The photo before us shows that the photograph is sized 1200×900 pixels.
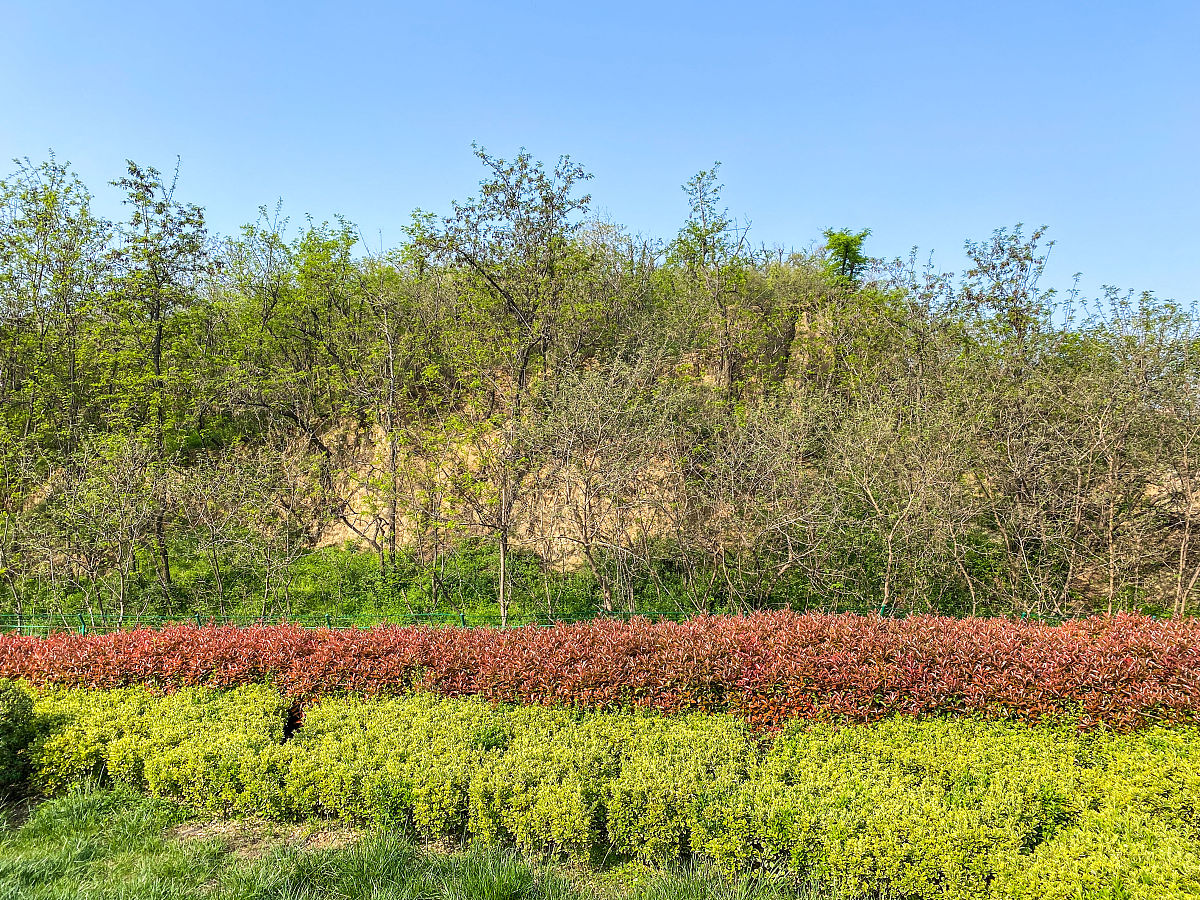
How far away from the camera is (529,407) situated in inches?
398

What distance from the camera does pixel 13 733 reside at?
187 inches

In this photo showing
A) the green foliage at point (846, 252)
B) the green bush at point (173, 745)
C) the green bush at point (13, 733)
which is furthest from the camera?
the green foliage at point (846, 252)

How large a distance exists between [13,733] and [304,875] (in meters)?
3.11

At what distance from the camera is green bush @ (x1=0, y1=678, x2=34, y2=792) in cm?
461

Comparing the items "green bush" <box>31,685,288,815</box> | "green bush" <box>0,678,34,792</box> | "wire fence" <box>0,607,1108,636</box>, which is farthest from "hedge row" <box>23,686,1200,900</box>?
"wire fence" <box>0,607,1108,636</box>

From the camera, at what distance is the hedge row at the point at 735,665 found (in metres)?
4.73

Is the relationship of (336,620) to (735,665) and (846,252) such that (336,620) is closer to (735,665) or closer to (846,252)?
(735,665)

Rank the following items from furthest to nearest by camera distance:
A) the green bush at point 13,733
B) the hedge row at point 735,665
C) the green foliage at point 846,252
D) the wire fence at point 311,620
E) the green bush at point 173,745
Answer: the green foliage at point 846,252 → the wire fence at point 311,620 → the hedge row at point 735,665 → the green bush at point 13,733 → the green bush at point 173,745

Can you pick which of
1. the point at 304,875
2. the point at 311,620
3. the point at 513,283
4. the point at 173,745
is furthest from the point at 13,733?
the point at 513,283

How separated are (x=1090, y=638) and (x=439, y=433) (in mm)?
9781

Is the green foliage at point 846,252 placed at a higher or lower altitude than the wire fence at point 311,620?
higher

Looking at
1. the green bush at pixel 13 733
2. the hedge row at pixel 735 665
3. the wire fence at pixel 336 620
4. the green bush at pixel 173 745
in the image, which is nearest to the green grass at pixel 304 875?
the green bush at pixel 173 745

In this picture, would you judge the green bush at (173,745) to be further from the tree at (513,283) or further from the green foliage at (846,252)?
the green foliage at (846,252)

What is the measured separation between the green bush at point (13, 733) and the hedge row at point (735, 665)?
3.58 feet
